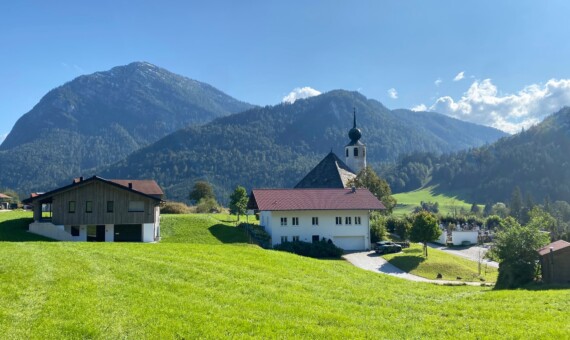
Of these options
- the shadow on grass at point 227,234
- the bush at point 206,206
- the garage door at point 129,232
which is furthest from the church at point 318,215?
the bush at point 206,206

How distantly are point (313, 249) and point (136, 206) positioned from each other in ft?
59.1

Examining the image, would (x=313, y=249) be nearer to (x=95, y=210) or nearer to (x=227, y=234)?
(x=227, y=234)

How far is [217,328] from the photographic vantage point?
459 inches

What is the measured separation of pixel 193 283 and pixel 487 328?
32.7ft

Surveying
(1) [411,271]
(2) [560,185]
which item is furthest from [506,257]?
(2) [560,185]

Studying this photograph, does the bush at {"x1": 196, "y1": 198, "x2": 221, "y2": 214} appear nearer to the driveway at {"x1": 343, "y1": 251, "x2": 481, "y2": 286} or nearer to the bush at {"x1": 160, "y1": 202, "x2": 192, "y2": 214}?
the bush at {"x1": 160, "y1": 202, "x2": 192, "y2": 214}

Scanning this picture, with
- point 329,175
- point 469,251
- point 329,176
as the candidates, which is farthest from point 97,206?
point 469,251

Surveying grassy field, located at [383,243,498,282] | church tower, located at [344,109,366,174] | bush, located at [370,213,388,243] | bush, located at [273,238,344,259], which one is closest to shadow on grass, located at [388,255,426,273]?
grassy field, located at [383,243,498,282]

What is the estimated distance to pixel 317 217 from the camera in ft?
168

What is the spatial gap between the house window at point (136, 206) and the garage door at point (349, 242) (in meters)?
21.6

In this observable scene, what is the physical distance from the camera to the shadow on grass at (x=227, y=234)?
46175mm

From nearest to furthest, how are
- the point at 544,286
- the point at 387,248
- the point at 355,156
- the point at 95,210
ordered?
the point at 544,286
the point at 95,210
the point at 387,248
the point at 355,156

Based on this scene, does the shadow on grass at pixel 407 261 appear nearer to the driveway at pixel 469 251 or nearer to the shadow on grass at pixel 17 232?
the driveway at pixel 469 251

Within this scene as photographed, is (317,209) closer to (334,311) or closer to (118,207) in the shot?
(118,207)
